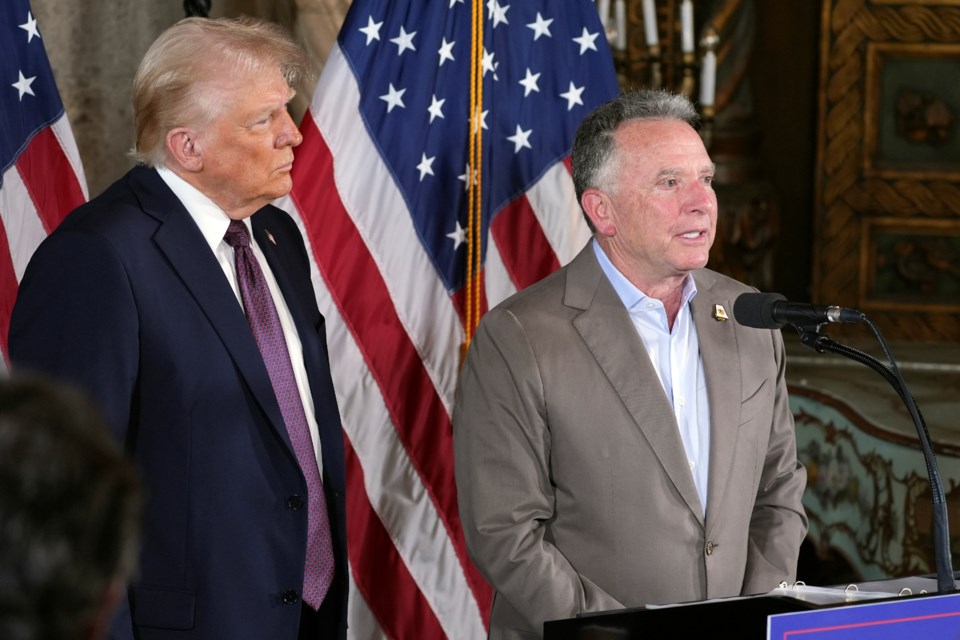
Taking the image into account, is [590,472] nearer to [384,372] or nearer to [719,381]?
[719,381]

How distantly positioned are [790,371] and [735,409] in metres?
2.35

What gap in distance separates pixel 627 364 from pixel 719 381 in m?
0.18

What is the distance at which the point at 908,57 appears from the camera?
611 cm

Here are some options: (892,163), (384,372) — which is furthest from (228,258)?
(892,163)

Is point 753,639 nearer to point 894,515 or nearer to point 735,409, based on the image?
point 735,409

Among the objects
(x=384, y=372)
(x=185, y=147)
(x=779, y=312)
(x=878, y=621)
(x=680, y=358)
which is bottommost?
(x=878, y=621)

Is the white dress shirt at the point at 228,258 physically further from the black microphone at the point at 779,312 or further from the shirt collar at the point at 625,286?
the black microphone at the point at 779,312

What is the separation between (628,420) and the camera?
2.21 metres

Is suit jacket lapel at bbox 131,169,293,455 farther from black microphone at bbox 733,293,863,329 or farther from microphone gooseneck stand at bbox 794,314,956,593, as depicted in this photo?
microphone gooseneck stand at bbox 794,314,956,593

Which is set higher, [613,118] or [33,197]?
[613,118]

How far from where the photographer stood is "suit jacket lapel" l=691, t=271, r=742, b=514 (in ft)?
7.25

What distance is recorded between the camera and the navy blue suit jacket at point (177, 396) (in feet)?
6.47

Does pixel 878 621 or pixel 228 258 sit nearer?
pixel 878 621

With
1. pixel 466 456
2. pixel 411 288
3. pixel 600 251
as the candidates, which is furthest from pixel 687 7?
pixel 466 456
